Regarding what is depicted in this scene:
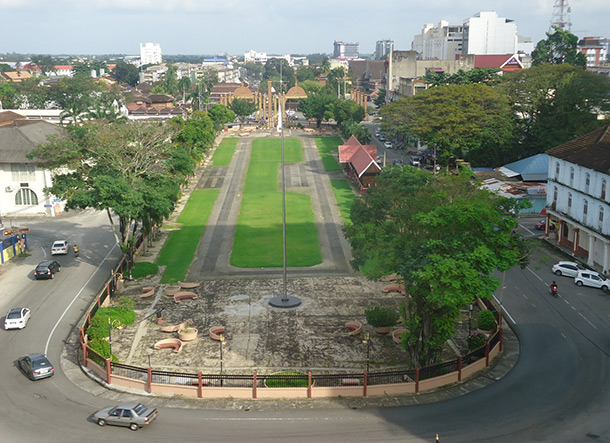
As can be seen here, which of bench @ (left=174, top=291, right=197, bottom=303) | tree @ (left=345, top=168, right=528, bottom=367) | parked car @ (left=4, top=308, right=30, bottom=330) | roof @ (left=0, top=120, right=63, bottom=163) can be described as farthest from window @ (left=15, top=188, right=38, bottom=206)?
tree @ (left=345, top=168, right=528, bottom=367)

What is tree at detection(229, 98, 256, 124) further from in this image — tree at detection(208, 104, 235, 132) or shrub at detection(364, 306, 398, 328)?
shrub at detection(364, 306, 398, 328)

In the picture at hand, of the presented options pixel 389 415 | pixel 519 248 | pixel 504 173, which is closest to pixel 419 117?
pixel 504 173

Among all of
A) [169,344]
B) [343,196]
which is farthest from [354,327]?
[343,196]

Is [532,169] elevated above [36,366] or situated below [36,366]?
above

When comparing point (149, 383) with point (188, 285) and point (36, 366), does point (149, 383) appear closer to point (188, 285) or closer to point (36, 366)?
point (36, 366)

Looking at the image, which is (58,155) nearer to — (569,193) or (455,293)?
(455,293)

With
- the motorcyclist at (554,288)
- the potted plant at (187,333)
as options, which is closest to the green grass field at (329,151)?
the motorcyclist at (554,288)

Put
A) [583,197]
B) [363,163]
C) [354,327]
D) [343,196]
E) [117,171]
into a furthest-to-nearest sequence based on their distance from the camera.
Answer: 1. [363,163]
2. [343,196]
3. [583,197]
4. [117,171]
5. [354,327]
